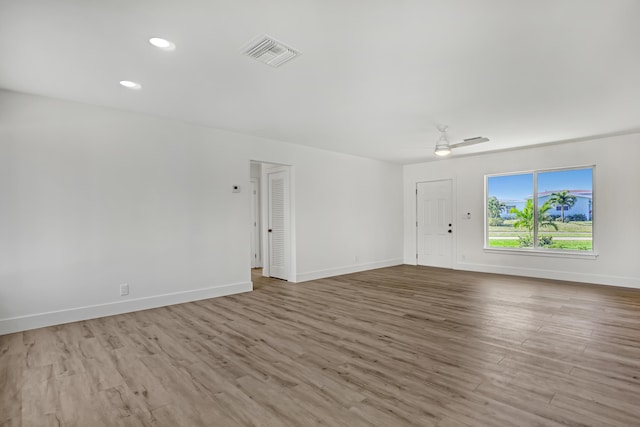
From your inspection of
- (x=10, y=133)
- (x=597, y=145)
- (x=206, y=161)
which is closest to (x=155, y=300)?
(x=206, y=161)

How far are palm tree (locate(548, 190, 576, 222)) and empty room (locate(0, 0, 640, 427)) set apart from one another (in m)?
0.04

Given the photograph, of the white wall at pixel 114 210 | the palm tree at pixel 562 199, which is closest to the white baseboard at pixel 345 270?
the white wall at pixel 114 210

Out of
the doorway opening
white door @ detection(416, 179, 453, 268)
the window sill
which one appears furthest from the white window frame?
the doorway opening

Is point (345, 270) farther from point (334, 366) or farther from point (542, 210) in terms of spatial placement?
point (334, 366)

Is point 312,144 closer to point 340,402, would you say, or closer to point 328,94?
point 328,94

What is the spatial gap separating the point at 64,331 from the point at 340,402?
326cm

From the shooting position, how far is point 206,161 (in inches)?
195

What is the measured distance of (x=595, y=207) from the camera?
19.2ft

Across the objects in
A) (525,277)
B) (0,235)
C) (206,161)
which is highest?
(206,161)

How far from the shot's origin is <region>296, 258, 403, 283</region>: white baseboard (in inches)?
247

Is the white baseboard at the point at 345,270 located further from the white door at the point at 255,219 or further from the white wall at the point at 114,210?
the white door at the point at 255,219

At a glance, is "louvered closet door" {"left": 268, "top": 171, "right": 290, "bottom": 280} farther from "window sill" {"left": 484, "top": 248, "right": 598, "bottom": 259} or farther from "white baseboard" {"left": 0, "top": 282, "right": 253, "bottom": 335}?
"window sill" {"left": 484, "top": 248, "right": 598, "bottom": 259}

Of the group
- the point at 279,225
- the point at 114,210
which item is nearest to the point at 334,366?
the point at 114,210

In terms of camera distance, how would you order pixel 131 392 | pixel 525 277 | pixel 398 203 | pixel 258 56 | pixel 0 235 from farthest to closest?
1. pixel 398 203
2. pixel 525 277
3. pixel 0 235
4. pixel 258 56
5. pixel 131 392
